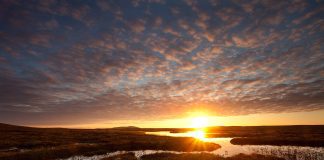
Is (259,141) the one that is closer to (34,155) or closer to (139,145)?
(139,145)

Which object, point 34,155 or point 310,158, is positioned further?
point 34,155

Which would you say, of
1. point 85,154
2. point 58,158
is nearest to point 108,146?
point 85,154

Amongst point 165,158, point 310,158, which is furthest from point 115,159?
point 310,158

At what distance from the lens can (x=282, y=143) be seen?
55750 millimetres

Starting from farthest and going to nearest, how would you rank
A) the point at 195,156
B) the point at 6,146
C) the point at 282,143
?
the point at 282,143 → the point at 6,146 → the point at 195,156

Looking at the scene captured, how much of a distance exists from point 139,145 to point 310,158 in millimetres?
32012

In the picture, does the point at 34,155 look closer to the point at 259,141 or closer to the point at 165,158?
the point at 165,158

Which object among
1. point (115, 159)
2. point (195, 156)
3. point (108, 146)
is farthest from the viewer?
point (108, 146)

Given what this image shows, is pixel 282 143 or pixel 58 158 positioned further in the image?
pixel 282 143

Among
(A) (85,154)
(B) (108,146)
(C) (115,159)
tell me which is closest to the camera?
(C) (115,159)

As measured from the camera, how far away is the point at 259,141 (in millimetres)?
60219

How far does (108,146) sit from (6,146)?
19.6 m

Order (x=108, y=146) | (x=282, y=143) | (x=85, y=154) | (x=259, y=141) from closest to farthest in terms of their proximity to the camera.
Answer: (x=85, y=154) → (x=108, y=146) → (x=282, y=143) → (x=259, y=141)

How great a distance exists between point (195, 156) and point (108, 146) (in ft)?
70.1
